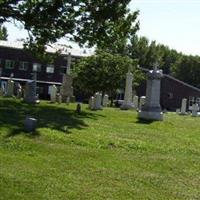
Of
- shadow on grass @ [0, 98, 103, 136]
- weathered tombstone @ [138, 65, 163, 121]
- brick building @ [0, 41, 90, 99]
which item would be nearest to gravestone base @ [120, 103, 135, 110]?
weathered tombstone @ [138, 65, 163, 121]

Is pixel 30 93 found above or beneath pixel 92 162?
above

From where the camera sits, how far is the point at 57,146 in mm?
14453

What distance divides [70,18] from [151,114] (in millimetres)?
6422

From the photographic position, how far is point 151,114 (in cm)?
2591

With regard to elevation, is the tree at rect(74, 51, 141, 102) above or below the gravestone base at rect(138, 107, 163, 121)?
above

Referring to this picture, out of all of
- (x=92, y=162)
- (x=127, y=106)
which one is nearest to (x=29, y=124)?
(x=92, y=162)

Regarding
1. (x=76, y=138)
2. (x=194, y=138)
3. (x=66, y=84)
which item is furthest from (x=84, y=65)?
(x=76, y=138)

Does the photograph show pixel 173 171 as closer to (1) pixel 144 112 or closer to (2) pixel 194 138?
(2) pixel 194 138

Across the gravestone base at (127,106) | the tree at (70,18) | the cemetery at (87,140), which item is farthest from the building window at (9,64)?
the tree at (70,18)

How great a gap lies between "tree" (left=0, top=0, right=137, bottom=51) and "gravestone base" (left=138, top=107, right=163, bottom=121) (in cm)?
480

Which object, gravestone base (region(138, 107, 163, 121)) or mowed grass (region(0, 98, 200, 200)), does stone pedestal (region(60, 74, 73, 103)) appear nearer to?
gravestone base (region(138, 107, 163, 121))

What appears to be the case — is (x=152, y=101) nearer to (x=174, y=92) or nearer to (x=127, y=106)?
(x=127, y=106)

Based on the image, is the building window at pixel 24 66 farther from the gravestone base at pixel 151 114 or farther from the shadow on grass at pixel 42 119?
the shadow on grass at pixel 42 119

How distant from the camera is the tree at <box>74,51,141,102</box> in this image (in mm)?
54625
